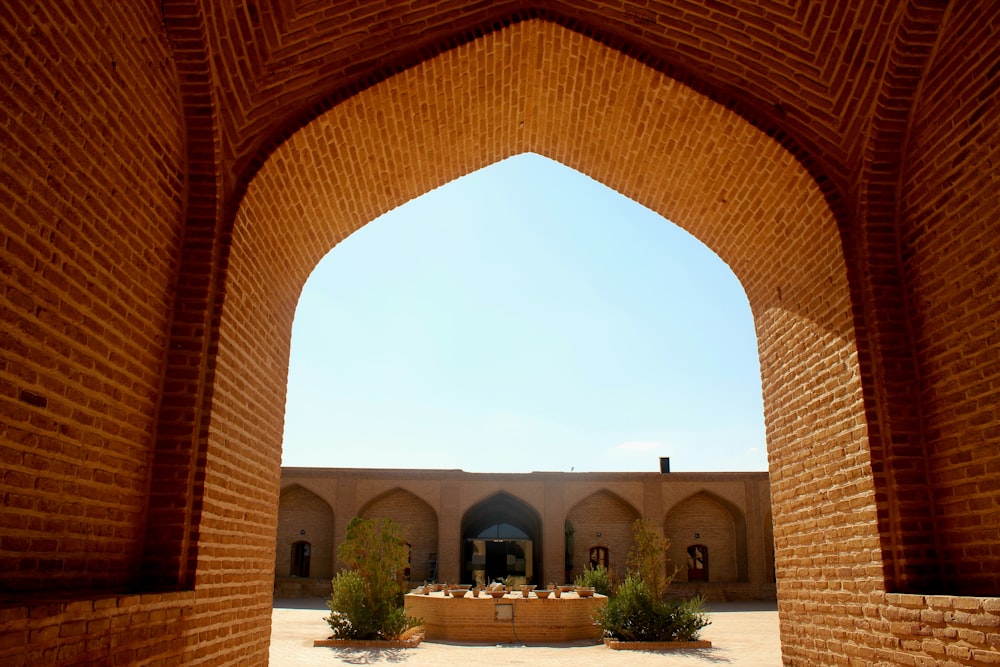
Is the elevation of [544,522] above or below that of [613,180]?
below

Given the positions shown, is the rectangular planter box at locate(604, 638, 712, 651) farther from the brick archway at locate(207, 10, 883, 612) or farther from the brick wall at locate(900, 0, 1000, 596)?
the brick wall at locate(900, 0, 1000, 596)

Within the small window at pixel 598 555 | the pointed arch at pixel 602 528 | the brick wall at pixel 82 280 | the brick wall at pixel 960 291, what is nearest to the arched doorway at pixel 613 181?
the brick wall at pixel 960 291

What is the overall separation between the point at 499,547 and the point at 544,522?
93.9 inches

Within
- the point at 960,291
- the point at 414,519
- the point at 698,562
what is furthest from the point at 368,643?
the point at 698,562

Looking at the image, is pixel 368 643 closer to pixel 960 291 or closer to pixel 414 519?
pixel 960 291

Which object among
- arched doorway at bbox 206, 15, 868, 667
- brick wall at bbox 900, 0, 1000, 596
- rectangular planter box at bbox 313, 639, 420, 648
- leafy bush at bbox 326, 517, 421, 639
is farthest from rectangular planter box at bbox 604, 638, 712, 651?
brick wall at bbox 900, 0, 1000, 596

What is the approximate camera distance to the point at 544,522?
24.5 m

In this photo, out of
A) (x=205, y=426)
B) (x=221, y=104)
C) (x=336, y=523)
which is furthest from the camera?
(x=336, y=523)

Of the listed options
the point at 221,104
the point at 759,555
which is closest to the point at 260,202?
the point at 221,104

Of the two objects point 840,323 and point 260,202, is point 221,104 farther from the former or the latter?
point 840,323

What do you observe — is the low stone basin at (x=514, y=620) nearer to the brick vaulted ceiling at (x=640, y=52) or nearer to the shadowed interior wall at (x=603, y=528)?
the shadowed interior wall at (x=603, y=528)

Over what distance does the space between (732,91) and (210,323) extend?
3.68 m

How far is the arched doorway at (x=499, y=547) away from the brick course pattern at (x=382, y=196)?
63.3ft

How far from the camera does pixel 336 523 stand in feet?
79.8
